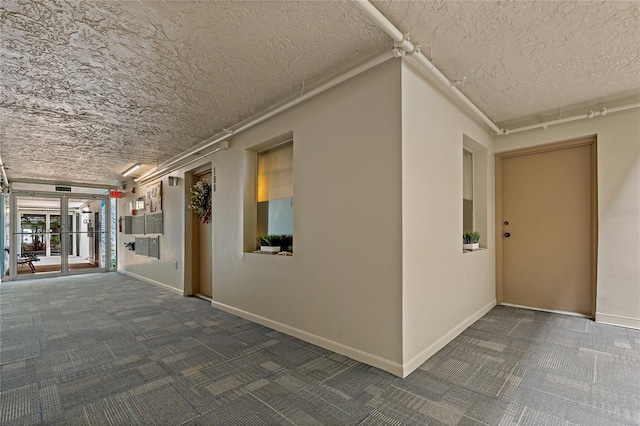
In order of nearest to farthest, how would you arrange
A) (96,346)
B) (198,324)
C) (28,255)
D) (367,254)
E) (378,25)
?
(378,25)
(367,254)
(96,346)
(198,324)
(28,255)

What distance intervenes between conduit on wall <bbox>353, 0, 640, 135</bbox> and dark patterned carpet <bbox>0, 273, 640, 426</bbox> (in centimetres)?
243

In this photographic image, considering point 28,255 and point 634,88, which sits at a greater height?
point 634,88

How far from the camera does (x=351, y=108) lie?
2768 mm

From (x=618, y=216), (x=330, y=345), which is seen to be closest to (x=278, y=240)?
(x=330, y=345)

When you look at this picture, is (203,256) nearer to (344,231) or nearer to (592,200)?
(344,231)

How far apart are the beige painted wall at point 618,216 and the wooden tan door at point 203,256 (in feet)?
18.0

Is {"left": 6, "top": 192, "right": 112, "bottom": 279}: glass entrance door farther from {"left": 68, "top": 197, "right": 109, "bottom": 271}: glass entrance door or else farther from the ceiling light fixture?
the ceiling light fixture

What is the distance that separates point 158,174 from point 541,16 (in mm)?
6825

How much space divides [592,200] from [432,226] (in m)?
2.52

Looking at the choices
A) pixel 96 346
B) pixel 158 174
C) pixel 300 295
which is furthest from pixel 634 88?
pixel 158 174

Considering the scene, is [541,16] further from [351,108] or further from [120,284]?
[120,284]

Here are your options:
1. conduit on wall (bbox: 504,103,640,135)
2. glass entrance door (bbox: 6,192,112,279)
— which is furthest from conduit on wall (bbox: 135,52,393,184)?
glass entrance door (bbox: 6,192,112,279)

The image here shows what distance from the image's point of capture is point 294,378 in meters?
2.35

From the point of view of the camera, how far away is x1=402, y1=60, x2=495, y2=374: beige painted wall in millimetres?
2455
